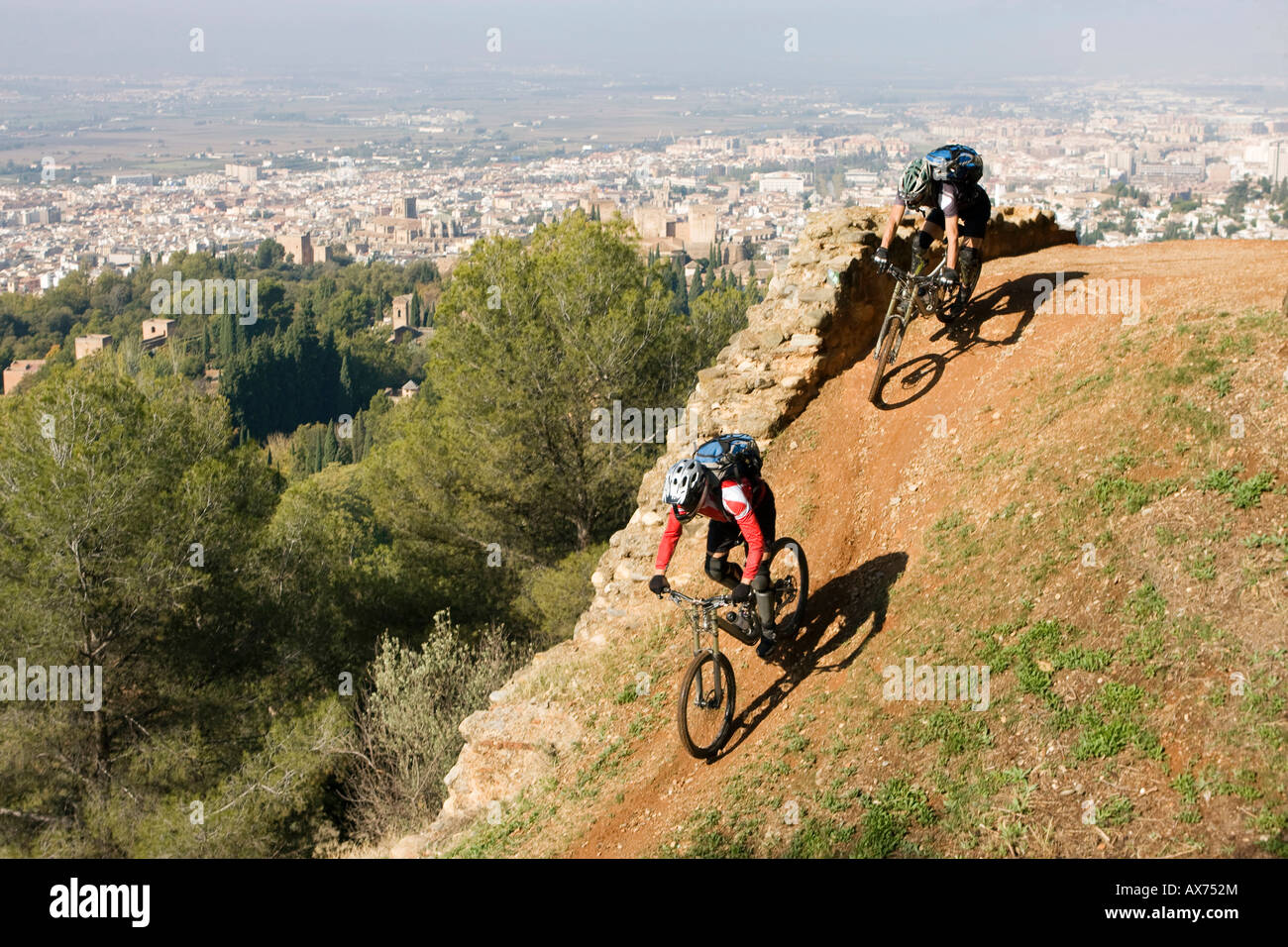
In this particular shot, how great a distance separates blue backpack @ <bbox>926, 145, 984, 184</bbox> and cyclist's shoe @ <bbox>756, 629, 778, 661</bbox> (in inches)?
237

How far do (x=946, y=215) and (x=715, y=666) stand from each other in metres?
6.26

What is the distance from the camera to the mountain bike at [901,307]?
1195 cm

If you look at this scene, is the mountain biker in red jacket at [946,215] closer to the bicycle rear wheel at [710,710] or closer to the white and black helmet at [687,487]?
the white and black helmet at [687,487]

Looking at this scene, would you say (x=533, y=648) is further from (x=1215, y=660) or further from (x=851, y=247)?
(x=1215, y=660)

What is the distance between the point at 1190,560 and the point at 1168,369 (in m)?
2.90

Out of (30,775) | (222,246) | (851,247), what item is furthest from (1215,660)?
(222,246)

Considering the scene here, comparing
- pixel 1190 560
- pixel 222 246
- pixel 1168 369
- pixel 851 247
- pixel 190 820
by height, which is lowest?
pixel 190 820

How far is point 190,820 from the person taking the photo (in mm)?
15422

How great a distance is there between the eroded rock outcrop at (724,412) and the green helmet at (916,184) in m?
2.00

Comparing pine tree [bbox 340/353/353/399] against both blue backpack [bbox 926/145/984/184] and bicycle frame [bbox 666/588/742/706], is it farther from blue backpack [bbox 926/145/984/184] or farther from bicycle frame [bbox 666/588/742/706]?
bicycle frame [bbox 666/588/742/706]

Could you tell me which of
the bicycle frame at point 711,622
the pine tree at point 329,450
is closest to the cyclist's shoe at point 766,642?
the bicycle frame at point 711,622

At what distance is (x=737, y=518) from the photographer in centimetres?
832

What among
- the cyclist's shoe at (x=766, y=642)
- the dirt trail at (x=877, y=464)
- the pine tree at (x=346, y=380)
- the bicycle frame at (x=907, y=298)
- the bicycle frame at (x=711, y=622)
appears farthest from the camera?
the pine tree at (x=346, y=380)
